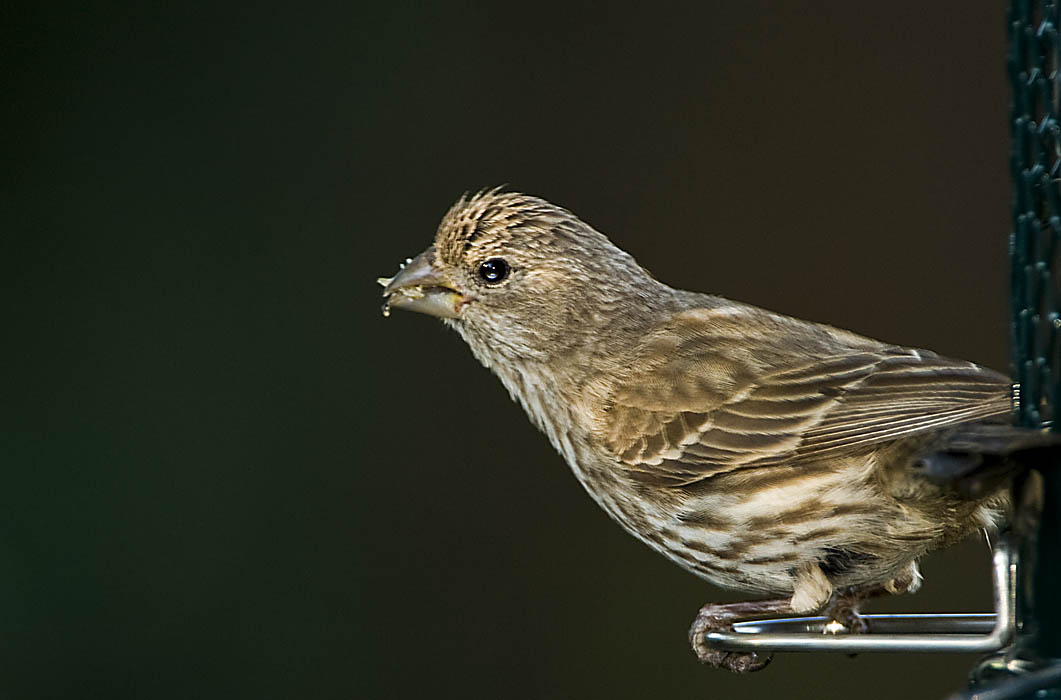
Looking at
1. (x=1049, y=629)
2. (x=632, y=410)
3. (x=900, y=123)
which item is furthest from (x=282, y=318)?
(x=1049, y=629)

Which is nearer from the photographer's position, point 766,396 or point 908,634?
point 908,634

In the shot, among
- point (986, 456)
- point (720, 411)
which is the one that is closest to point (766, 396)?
point (720, 411)

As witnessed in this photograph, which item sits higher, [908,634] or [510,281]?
[510,281]

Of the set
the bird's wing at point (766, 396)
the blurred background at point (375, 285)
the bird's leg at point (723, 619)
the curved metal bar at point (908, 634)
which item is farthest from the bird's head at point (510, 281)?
the blurred background at point (375, 285)

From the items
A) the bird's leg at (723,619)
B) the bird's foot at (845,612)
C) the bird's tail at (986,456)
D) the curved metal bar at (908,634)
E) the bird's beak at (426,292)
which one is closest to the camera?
the bird's tail at (986,456)

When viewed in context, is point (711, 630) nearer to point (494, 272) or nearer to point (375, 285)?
point (494, 272)

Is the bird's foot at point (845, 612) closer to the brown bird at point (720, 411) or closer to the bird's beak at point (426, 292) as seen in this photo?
the brown bird at point (720, 411)
